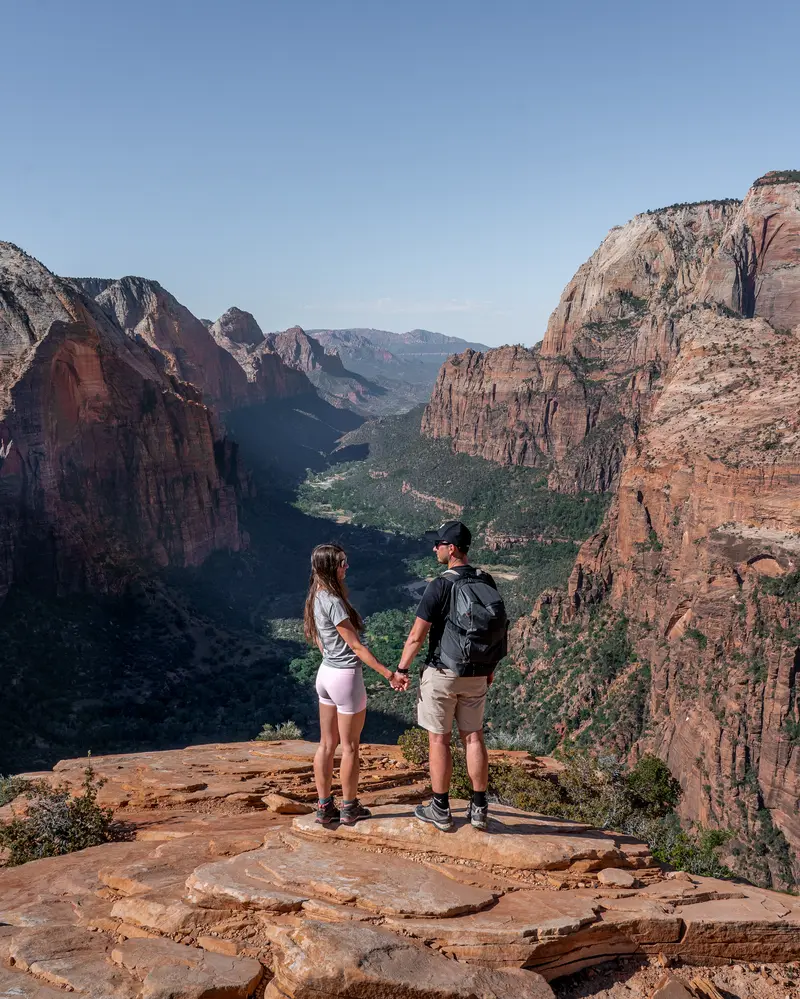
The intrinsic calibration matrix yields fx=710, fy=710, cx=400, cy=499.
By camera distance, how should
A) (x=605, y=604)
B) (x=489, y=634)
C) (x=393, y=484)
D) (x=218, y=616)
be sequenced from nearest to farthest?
(x=489, y=634) < (x=605, y=604) < (x=218, y=616) < (x=393, y=484)

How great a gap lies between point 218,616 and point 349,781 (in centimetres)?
6122

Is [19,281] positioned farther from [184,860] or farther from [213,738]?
[184,860]

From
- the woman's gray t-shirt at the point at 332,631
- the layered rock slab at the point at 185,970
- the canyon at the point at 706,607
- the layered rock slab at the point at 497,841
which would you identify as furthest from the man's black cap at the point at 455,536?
the canyon at the point at 706,607

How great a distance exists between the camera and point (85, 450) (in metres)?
60.5

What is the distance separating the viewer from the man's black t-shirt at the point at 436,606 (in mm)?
8789

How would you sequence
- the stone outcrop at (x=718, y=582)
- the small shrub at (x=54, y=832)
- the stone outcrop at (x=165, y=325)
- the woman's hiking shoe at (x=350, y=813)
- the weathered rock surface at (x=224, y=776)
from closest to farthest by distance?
the woman's hiking shoe at (x=350, y=813) < the small shrub at (x=54, y=832) < the weathered rock surface at (x=224, y=776) < the stone outcrop at (x=718, y=582) < the stone outcrop at (x=165, y=325)

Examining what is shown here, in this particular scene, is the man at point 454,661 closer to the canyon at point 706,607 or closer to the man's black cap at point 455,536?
the man's black cap at point 455,536

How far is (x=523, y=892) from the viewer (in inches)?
321

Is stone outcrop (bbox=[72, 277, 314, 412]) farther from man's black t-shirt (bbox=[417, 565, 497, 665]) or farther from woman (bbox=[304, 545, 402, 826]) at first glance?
A: man's black t-shirt (bbox=[417, 565, 497, 665])

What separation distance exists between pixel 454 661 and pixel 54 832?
744 cm

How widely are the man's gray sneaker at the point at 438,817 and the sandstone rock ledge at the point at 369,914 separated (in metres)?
0.12

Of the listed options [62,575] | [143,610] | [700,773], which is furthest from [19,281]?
[700,773]

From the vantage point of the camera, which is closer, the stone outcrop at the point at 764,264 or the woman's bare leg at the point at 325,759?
the woman's bare leg at the point at 325,759

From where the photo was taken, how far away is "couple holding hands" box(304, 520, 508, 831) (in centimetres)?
872
